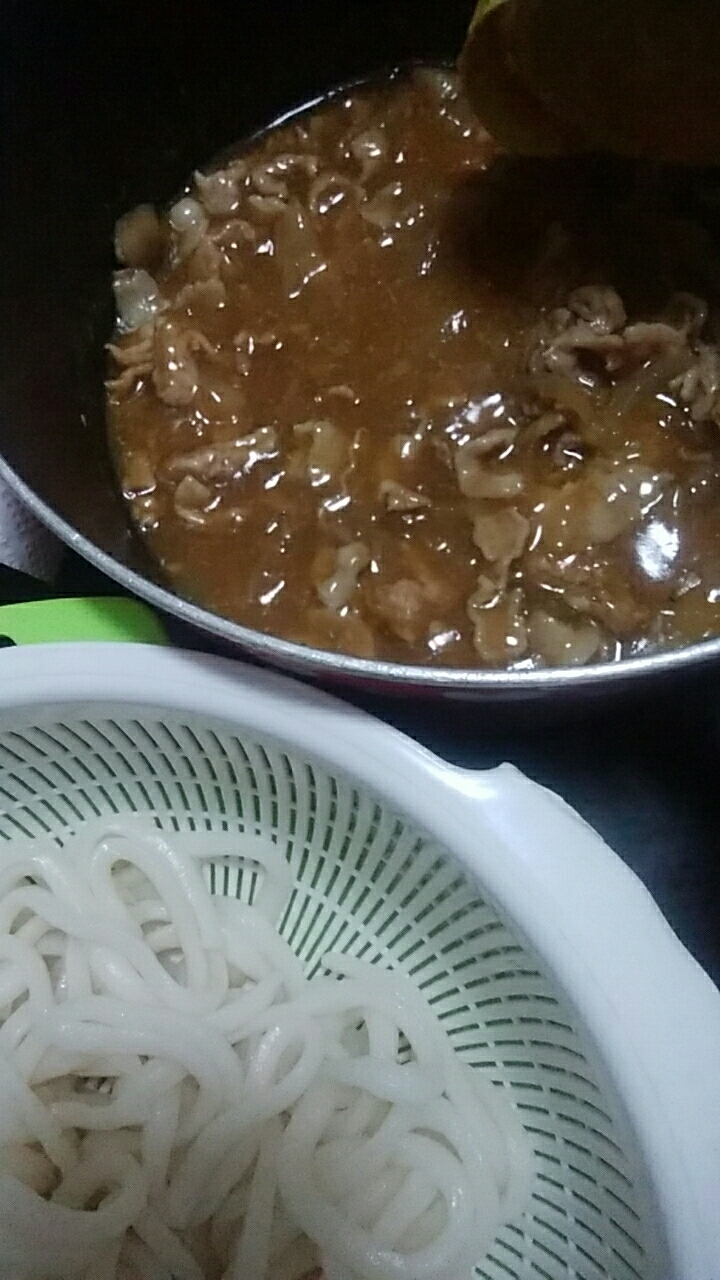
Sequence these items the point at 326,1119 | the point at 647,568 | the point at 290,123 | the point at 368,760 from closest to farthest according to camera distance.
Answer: the point at 368,760, the point at 326,1119, the point at 647,568, the point at 290,123

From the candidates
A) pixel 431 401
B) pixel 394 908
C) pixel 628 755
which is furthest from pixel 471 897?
pixel 431 401

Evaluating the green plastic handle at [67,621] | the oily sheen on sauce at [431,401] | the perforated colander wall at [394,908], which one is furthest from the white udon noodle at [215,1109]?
the oily sheen on sauce at [431,401]

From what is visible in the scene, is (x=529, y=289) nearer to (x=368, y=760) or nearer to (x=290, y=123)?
(x=290, y=123)

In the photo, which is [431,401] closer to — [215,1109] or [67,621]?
[67,621]

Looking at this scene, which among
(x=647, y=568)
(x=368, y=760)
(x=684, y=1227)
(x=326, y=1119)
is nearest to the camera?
(x=684, y=1227)

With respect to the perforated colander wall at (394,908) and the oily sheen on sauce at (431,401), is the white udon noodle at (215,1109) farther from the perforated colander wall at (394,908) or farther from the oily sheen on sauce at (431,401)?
the oily sheen on sauce at (431,401)

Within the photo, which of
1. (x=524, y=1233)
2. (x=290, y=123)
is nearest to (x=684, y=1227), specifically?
(x=524, y=1233)
